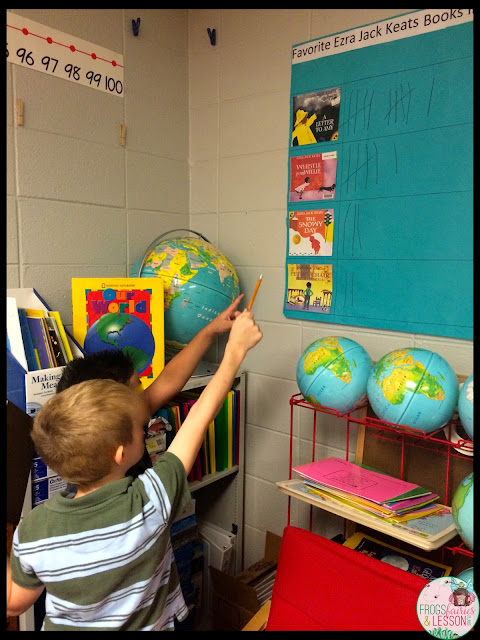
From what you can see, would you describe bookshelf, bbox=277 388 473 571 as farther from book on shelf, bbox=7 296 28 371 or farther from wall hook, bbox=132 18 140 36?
wall hook, bbox=132 18 140 36

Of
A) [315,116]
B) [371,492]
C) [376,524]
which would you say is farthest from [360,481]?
[315,116]

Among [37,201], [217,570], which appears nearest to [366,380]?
[217,570]

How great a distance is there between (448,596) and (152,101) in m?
2.08

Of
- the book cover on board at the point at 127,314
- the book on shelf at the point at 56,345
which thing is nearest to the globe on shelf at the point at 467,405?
the book cover on board at the point at 127,314

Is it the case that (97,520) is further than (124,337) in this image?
No

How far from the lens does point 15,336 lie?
1525 millimetres

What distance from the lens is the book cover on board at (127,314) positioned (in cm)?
180

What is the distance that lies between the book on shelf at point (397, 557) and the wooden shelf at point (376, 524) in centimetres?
25

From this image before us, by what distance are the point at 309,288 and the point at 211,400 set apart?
3.09ft

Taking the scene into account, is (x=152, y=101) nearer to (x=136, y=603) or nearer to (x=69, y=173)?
(x=69, y=173)

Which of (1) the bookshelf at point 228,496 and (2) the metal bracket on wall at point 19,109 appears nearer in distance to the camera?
(2) the metal bracket on wall at point 19,109

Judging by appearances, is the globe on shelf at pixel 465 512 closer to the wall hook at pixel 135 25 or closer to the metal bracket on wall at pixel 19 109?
the metal bracket on wall at pixel 19 109

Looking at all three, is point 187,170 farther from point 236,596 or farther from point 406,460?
point 236,596

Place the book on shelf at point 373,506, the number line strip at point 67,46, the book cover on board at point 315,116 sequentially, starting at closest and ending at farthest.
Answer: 1. the book on shelf at point 373,506
2. the number line strip at point 67,46
3. the book cover on board at point 315,116
